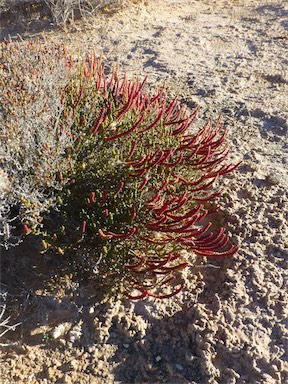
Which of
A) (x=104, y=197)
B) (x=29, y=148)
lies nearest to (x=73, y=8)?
(x=29, y=148)

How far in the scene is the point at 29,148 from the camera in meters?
2.50

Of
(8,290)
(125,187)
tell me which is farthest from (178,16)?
(8,290)

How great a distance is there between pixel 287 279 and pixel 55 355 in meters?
1.46

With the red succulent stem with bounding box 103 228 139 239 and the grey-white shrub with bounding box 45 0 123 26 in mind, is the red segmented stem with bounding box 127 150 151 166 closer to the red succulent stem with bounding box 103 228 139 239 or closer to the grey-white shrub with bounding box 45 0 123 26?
the red succulent stem with bounding box 103 228 139 239

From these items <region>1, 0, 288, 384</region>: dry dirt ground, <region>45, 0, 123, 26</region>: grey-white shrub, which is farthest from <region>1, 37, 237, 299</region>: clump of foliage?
<region>45, 0, 123, 26</region>: grey-white shrub

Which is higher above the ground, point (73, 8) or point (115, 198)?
point (73, 8)

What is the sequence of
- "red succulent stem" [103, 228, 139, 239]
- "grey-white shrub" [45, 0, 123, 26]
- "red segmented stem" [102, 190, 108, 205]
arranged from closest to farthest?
1. "red succulent stem" [103, 228, 139, 239]
2. "red segmented stem" [102, 190, 108, 205]
3. "grey-white shrub" [45, 0, 123, 26]

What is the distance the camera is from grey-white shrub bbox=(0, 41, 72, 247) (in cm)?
236

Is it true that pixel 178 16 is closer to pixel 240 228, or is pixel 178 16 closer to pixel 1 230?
pixel 240 228

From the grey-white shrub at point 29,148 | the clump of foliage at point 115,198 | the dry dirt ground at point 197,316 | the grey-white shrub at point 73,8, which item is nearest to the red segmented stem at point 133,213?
the clump of foliage at point 115,198

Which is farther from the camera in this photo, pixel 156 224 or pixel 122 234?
pixel 122 234

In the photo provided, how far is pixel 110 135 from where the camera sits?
2.78m

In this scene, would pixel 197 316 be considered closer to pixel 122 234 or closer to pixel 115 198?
pixel 122 234

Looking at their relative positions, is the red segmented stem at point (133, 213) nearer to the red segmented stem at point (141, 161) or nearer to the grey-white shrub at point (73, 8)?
the red segmented stem at point (141, 161)
